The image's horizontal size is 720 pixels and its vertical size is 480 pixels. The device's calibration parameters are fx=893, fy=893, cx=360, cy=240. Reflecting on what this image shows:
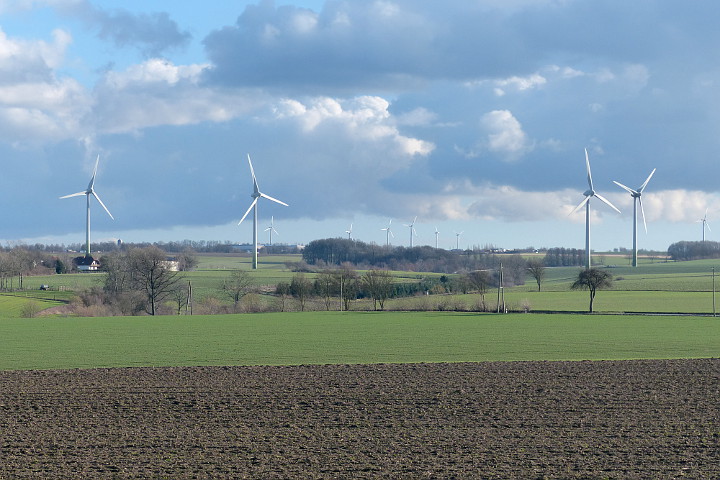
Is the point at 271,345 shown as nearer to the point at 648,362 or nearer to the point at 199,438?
the point at 648,362

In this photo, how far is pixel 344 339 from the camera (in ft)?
176

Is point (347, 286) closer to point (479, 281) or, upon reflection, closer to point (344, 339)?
point (479, 281)

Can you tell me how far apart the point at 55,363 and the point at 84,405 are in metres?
13.9

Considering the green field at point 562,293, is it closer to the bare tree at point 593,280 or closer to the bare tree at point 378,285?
the bare tree at point 378,285

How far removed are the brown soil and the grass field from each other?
6133mm

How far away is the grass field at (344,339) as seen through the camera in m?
42.8

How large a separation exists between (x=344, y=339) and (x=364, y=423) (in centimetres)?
2922

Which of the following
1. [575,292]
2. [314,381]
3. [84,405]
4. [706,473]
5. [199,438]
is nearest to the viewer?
[706,473]

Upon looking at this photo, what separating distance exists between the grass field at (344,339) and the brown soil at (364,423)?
241 inches

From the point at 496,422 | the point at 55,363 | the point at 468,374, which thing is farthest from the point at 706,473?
the point at 55,363

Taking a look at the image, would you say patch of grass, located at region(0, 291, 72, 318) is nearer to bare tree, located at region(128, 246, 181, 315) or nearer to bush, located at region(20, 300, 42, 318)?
bush, located at region(20, 300, 42, 318)

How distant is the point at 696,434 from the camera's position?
2250 centimetres

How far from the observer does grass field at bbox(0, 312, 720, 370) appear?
140ft

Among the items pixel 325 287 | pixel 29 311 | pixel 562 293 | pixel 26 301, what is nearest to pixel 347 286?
pixel 325 287
